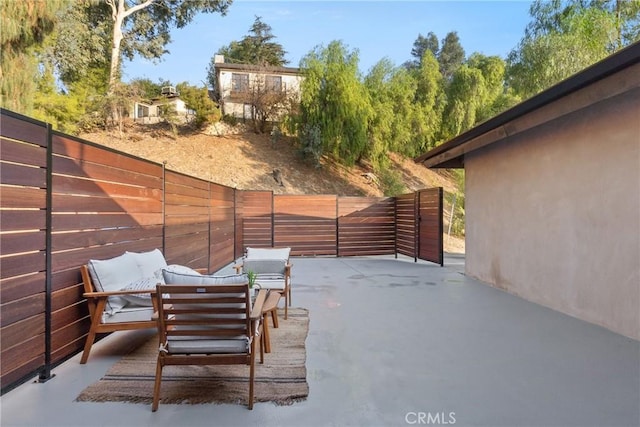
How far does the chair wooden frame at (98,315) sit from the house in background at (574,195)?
4352 millimetres

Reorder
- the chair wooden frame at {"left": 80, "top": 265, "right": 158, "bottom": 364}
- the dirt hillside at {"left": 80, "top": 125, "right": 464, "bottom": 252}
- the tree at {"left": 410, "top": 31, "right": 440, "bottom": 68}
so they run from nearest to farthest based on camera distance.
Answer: the chair wooden frame at {"left": 80, "top": 265, "right": 158, "bottom": 364}
the dirt hillside at {"left": 80, "top": 125, "right": 464, "bottom": 252}
the tree at {"left": 410, "top": 31, "right": 440, "bottom": 68}

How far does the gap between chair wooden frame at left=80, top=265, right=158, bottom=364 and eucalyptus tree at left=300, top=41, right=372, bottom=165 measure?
552 inches

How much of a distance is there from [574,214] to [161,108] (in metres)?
20.8

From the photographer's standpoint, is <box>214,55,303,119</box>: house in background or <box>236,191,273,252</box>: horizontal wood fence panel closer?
<box>236,191,273,252</box>: horizontal wood fence panel

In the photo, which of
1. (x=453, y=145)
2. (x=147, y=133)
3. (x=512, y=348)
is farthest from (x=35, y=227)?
(x=147, y=133)

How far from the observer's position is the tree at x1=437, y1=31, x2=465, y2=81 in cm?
3142

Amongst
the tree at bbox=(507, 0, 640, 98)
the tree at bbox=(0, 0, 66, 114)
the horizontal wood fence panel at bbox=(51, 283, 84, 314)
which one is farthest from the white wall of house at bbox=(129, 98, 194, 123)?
the horizontal wood fence panel at bbox=(51, 283, 84, 314)

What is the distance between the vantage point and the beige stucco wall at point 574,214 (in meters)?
3.72

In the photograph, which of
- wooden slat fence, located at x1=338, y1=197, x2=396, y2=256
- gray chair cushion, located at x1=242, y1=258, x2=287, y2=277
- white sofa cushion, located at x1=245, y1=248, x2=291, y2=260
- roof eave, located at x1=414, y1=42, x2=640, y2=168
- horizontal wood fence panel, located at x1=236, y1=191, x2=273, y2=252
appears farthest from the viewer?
wooden slat fence, located at x1=338, y1=197, x2=396, y2=256

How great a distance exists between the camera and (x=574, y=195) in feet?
14.6

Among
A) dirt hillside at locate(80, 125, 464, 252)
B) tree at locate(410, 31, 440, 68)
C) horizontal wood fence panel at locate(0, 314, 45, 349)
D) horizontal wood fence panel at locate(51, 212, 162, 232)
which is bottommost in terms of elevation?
horizontal wood fence panel at locate(0, 314, 45, 349)

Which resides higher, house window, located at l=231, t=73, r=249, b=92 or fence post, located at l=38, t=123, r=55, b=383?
house window, located at l=231, t=73, r=249, b=92

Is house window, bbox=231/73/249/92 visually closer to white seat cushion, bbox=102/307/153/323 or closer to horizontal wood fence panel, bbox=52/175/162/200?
horizontal wood fence panel, bbox=52/175/162/200

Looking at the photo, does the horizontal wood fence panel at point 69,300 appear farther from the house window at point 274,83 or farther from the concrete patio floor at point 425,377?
the house window at point 274,83
